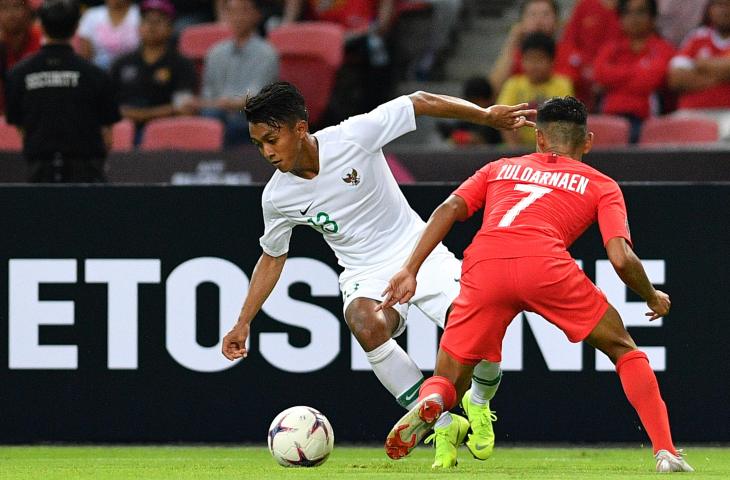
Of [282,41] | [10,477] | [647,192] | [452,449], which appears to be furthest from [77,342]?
[282,41]

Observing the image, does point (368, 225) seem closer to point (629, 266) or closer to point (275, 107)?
point (275, 107)

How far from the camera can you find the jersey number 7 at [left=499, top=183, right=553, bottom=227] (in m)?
5.63

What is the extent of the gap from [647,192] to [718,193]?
387 mm

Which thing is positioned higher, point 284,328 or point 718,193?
point 718,193

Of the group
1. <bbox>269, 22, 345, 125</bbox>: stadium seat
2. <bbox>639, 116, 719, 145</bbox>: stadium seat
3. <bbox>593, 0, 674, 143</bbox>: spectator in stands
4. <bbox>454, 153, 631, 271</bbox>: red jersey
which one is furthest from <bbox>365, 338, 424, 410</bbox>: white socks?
<bbox>269, 22, 345, 125</bbox>: stadium seat

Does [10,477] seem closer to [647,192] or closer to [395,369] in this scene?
[395,369]

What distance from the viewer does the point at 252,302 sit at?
6.27 m

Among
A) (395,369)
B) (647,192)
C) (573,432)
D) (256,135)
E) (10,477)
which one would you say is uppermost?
(256,135)

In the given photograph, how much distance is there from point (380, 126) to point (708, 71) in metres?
5.45

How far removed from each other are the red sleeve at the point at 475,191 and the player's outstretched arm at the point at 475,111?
1.32 feet

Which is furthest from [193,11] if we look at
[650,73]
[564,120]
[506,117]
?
[564,120]

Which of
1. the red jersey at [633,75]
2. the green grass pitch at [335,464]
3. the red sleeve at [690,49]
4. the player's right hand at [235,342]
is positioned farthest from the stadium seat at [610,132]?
the player's right hand at [235,342]

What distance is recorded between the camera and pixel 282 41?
1246 cm

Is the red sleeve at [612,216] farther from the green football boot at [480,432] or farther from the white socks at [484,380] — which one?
the green football boot at [480,432]
